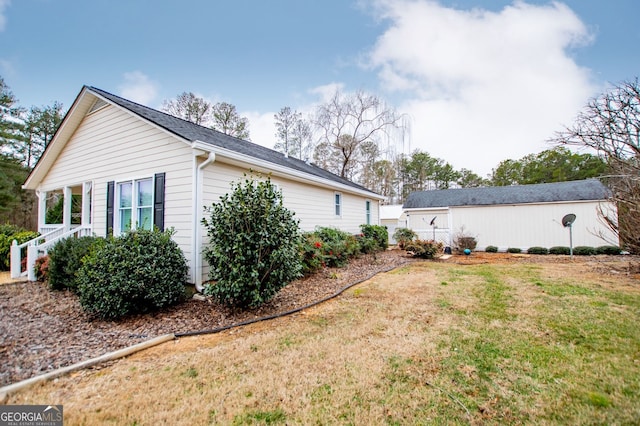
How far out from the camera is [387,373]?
264 centimetres

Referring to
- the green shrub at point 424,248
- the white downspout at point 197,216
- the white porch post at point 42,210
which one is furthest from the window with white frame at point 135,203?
the green shrub at point 424,248

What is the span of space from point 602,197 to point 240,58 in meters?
17.4

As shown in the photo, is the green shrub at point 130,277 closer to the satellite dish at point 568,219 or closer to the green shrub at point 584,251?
the satellite dish at point 568,219

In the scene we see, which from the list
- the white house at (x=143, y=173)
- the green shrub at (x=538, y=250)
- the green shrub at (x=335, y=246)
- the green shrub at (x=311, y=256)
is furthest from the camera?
the green shrub at (x=538, y=250)

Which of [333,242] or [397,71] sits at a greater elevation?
[397,71]

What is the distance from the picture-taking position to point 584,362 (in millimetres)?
2818

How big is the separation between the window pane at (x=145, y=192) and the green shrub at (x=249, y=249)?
2745mm

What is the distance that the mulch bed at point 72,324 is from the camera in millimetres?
3049

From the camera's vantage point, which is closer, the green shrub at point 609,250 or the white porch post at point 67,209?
the white porch post at point 67,209

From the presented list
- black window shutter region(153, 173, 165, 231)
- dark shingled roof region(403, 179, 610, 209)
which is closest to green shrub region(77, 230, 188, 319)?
black window shutter region(153, 173, 165, 231)

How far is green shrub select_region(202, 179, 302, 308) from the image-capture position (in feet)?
14.3

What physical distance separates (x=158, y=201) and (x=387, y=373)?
5802 millimetres

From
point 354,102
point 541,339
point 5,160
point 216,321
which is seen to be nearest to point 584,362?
point 541,339

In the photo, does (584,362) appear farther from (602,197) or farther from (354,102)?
(354,102)
